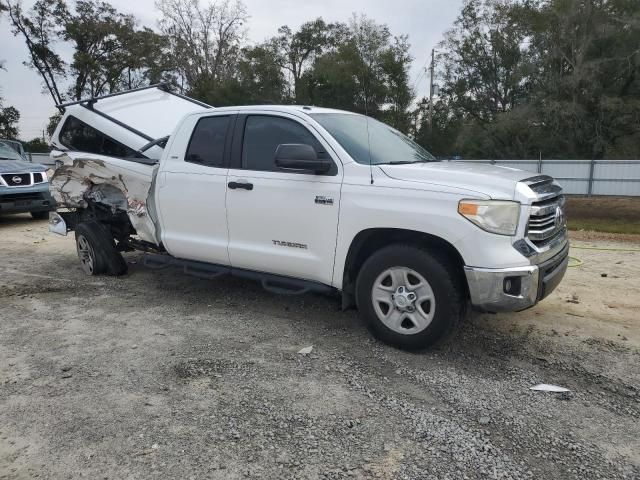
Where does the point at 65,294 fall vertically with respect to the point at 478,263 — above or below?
below

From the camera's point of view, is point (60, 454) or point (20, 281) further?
point (20, 281)

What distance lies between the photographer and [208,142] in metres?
5.14

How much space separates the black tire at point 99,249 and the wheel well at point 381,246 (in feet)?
11.5

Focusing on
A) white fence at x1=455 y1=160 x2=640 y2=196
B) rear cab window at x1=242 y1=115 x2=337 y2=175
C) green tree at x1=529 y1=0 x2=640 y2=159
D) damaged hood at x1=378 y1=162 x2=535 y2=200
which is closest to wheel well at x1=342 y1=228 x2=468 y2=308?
damaged hood at x1=378 y1=162 x2=535 y2=200

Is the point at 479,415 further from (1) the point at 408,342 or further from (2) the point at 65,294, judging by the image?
(2) the point at 65,294

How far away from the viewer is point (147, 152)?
5.95m

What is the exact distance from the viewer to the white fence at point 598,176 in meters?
18.5

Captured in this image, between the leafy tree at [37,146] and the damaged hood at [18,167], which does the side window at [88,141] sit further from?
the leafy tree at [37,146]

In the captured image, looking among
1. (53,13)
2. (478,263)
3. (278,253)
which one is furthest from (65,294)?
(53,13)

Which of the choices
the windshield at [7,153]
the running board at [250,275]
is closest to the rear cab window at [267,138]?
the running board at [250,275]

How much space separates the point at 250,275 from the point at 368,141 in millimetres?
1642

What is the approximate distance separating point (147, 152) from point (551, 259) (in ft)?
14.4

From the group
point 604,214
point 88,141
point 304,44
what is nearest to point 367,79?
point 304,44

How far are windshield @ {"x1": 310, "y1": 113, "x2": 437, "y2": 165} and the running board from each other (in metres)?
1.16
